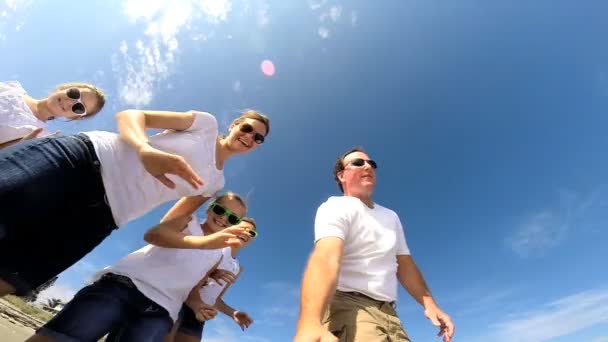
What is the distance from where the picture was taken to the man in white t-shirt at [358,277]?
75.4 inches

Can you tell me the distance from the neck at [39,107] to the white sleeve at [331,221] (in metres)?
2.99

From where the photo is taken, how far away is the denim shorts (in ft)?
7.09

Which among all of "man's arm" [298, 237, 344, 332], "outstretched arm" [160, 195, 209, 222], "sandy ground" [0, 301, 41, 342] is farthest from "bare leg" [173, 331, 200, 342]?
"sandy ground" [0, 301, 41, 342]

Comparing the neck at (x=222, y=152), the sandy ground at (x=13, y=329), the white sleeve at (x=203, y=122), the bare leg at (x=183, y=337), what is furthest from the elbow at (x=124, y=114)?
the sandy ground at (x=13, y=329)

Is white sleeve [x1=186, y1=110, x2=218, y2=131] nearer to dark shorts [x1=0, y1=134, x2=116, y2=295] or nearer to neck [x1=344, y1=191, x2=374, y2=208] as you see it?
dark shorts [x1=0, y1=134, x2=116, y2=295]

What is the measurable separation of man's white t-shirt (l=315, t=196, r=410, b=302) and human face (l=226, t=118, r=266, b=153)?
1.11m

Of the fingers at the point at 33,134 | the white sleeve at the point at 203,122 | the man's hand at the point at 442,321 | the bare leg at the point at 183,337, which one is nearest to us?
the white sleeve at the point at 203,122

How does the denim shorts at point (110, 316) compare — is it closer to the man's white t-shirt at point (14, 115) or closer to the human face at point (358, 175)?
the man's white t-shirt at point (14, 115)

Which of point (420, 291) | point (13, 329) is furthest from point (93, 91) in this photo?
point (13, 329)

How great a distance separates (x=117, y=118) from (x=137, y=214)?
76cm

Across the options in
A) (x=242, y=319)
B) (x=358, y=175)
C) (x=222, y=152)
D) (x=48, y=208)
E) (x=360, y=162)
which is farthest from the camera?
(x=242, y=319)

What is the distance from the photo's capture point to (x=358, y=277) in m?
2.63

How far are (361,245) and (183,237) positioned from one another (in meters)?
1.58

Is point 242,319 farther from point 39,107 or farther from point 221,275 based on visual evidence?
point 39,107
